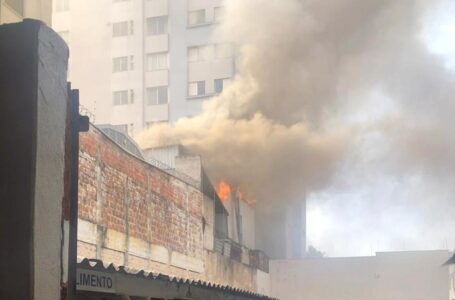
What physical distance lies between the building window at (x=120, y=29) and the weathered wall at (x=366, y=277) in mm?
24770

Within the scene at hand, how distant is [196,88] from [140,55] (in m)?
6.27

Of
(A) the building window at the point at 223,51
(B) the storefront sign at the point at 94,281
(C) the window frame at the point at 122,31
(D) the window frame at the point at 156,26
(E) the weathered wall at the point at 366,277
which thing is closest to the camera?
(B) the storefront sign at the point at 94,281

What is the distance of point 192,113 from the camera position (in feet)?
180

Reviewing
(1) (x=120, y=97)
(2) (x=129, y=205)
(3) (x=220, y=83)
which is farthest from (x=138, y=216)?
(1) (x=120, y=97)

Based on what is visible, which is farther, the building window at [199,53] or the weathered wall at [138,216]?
the building window at [199,53]

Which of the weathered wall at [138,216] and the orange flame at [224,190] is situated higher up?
the orange flame at [224,190]

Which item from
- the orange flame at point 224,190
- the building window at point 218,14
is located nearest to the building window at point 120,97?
the building window at point 218,14

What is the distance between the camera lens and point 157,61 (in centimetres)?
5828

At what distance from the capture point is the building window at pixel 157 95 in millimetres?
56803

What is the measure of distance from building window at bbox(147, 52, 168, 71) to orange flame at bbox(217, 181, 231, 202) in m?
21.6

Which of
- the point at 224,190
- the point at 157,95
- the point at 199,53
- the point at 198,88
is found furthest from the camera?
the point at 157,95

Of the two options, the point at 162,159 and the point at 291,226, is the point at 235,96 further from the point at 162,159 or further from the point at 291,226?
the point at 291,226

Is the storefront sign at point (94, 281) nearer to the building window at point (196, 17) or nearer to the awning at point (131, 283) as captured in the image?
the awning at point (131, 283)

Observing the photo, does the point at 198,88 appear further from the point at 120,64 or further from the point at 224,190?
the point at 224,190
